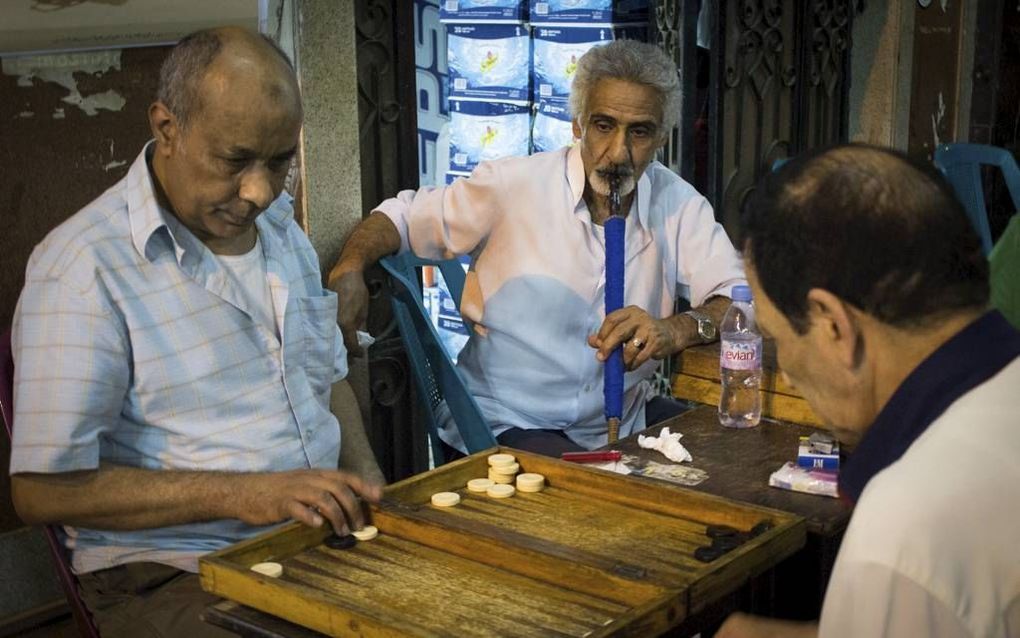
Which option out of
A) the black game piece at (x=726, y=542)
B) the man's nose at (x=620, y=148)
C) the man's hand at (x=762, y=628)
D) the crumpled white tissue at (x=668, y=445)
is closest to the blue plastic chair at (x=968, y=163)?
the man's nose at (x=620, y=148)

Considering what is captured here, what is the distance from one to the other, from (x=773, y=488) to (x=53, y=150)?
199 centimetres

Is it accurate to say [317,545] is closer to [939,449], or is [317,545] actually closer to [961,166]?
[939,449]

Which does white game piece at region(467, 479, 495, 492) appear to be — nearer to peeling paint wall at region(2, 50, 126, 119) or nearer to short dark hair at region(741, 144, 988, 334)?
short dark hair at region(741, 144, 988, 334)

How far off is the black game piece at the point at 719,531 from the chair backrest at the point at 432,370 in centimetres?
130

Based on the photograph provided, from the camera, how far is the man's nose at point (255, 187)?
239 centimetres

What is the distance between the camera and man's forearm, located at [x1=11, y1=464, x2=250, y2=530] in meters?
2.21

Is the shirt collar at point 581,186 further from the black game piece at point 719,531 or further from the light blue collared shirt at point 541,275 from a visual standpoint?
the black game piece at point 719,531

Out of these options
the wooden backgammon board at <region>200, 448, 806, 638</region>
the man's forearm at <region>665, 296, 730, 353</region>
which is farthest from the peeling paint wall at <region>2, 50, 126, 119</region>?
the man's forearm at <region>665, 296, 730, 353</region>

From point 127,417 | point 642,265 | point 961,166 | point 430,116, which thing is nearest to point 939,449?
point 127,417

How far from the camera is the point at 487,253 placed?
3605mm

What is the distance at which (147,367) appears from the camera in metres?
2.29

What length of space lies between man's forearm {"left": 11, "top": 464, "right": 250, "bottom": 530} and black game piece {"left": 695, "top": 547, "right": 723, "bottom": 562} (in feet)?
2.87

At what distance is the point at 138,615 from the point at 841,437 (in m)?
1.44

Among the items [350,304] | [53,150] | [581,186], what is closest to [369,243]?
[350,304]
